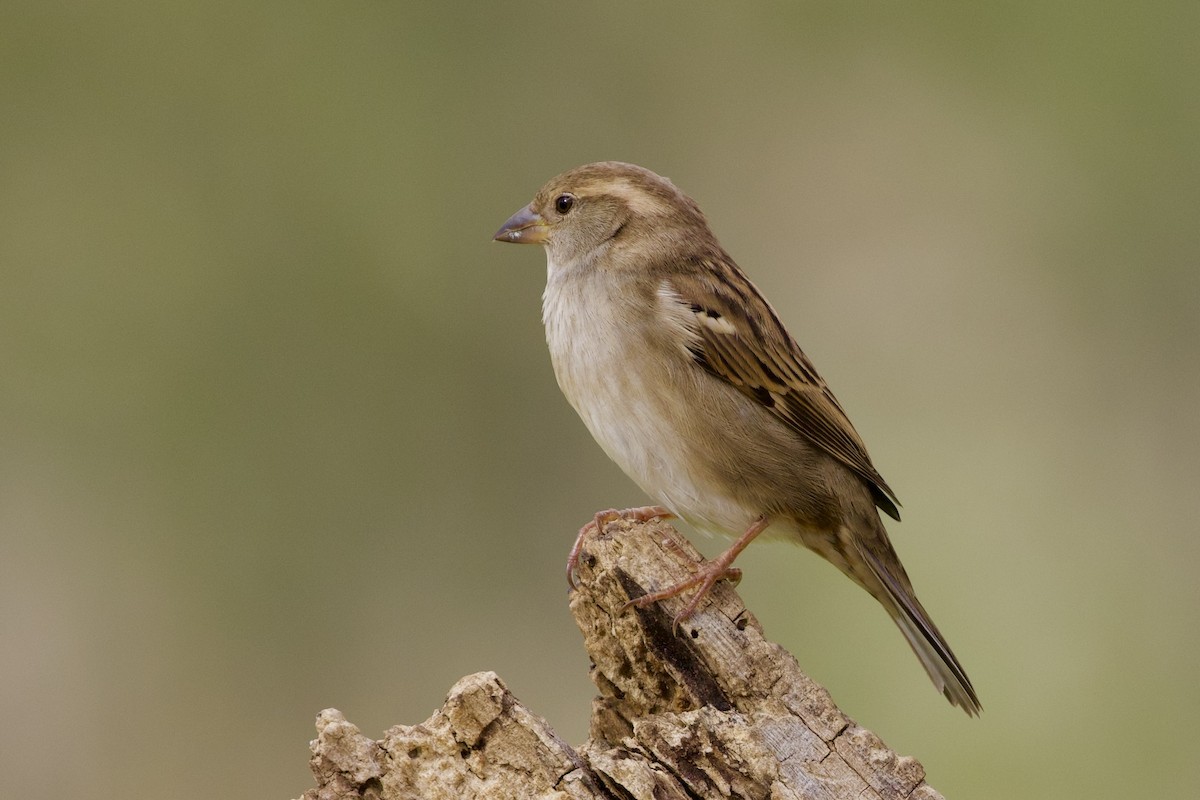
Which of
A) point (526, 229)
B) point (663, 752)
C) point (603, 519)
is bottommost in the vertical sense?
point (663, 752)

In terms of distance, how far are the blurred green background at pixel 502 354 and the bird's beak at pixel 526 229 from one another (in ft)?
7.79

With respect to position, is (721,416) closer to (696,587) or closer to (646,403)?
(646,403)

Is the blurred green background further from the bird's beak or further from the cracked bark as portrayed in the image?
the cracked bark

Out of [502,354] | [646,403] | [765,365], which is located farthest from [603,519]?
[502,354]

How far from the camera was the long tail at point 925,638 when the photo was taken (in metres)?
3.98

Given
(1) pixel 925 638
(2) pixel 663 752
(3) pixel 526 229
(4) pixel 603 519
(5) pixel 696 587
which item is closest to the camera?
(2) pixel 663 752

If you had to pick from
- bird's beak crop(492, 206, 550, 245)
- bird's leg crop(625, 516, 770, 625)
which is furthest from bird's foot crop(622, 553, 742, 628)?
bird's beak crop(492, 206, 550, 245)

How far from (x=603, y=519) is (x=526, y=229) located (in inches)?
45.0

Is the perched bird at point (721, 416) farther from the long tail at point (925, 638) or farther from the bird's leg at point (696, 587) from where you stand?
the bird's leg at point (696, 587)

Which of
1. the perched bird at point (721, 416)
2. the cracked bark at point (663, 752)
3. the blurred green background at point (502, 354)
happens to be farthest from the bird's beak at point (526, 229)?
the blurred green background at point (502, 354)

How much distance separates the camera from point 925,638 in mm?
4035

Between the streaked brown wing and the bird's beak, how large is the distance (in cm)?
54

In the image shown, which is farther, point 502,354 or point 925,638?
point 502,354

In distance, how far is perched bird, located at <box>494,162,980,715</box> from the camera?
408cm
